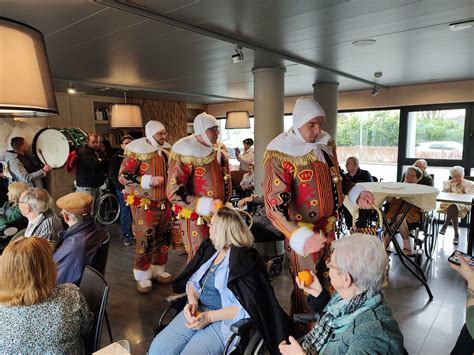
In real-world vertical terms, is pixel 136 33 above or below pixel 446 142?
above

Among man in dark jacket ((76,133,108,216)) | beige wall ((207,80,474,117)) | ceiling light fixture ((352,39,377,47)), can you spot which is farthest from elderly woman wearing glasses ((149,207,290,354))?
beige wall ((207,80,474,117))

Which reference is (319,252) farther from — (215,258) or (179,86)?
(179,86)

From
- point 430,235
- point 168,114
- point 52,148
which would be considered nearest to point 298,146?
point 430,235

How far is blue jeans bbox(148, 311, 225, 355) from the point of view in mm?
1703

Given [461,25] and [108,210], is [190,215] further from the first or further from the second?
[108,210]

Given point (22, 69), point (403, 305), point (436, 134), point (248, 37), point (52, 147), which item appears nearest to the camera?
point (22, 69)

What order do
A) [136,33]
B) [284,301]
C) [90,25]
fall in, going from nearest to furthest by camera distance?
[90,25]
[136,33]
[284,301]

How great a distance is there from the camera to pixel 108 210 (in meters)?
6.27

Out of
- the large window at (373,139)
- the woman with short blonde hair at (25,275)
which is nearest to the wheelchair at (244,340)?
the woman with short blonde hair at (25,275)

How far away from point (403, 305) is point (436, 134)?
4103 millimetres

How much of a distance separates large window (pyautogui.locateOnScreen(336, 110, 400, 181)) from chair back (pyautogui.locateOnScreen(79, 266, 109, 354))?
6.14 meters

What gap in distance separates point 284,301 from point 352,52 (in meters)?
2.56

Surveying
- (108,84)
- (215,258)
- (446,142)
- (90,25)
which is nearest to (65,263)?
(215,258)

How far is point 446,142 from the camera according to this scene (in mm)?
5953
